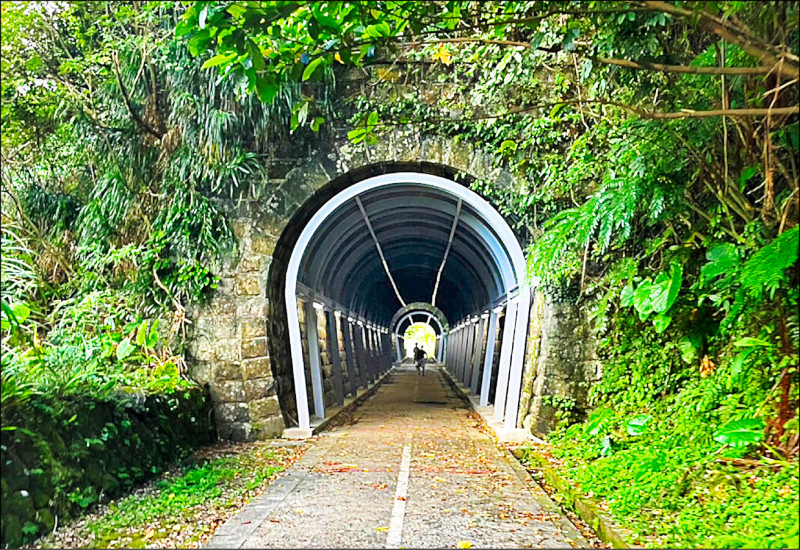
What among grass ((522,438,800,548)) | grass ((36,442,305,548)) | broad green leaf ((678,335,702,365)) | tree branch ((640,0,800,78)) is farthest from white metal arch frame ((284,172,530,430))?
tree branch ((640,0,800,78))

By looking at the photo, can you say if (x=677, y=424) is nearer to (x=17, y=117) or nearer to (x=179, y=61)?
(x=179, y=61)

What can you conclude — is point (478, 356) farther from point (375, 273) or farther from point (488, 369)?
point (375, 273)

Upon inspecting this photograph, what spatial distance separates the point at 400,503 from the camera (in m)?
5.38

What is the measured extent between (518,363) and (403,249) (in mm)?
8743

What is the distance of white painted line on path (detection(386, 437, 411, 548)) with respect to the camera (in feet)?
14.3

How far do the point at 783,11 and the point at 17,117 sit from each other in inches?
365

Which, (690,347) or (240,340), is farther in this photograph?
(240,340)

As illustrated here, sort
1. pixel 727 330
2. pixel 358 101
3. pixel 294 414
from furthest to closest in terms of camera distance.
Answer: pixel 294 414 → pixel 358 101 → pixel 727 330

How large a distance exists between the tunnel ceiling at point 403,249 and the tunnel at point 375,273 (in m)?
0.04

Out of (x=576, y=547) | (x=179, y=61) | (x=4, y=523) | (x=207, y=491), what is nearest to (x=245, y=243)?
(x=179, y=61)

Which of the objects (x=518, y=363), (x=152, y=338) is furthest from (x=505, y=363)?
(x=152, y=338)

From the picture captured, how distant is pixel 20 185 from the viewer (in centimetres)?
972

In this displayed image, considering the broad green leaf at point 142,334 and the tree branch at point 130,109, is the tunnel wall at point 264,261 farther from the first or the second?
the tree branch at point 130,109

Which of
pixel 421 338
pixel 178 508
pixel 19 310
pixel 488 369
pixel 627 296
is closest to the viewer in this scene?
pixel 19 310
